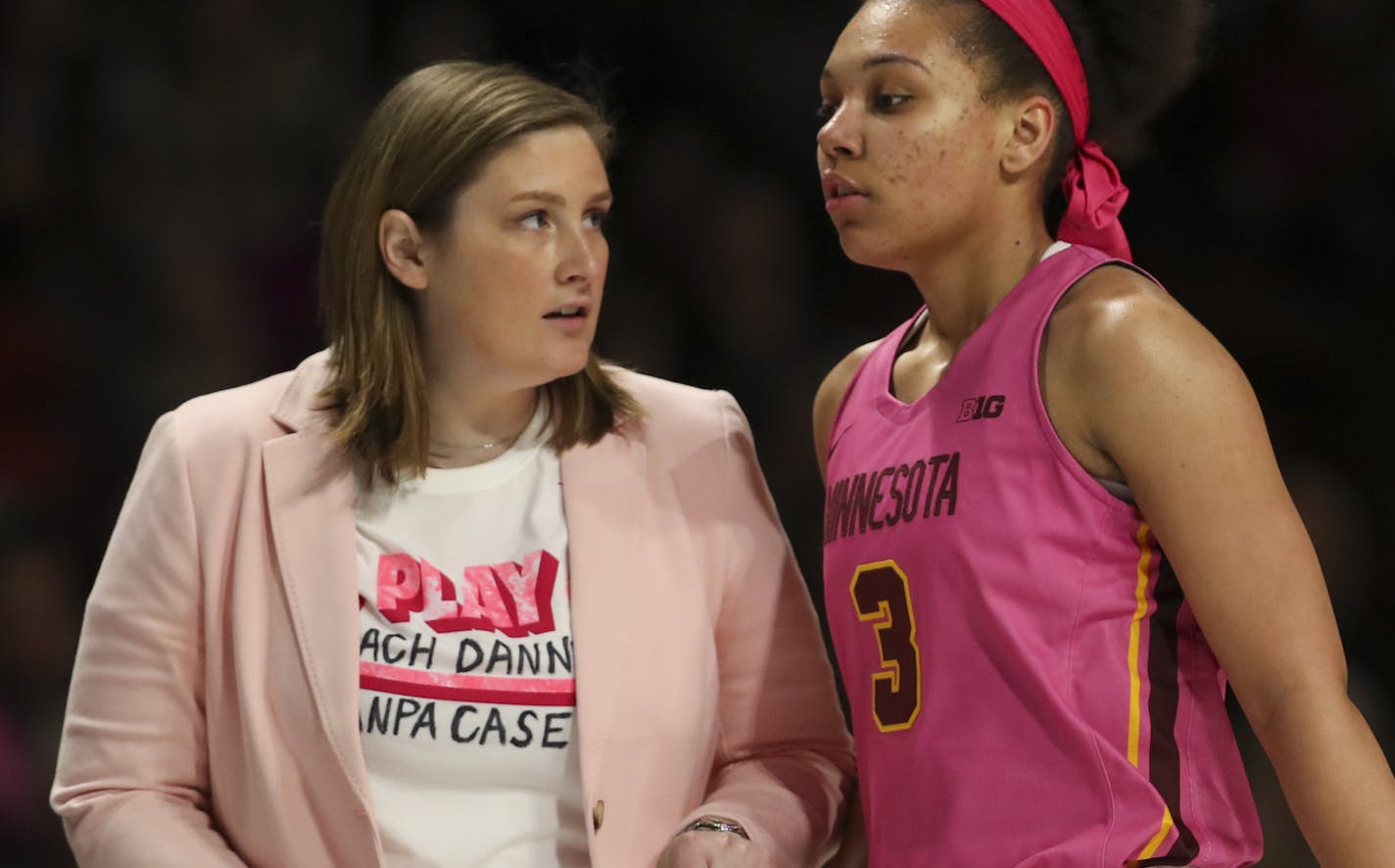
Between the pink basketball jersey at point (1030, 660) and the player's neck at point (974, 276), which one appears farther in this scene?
the player's neck at point (974, 276)

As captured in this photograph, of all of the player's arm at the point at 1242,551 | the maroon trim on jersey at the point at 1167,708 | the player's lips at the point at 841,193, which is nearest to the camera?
the player's arm at the point at 1242,551

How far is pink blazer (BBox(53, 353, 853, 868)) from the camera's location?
2334 mm

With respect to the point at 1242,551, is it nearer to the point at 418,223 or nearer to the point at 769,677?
the point at 769,677

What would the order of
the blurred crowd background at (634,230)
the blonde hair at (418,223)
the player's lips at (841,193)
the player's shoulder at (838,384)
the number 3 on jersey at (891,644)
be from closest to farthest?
the number 3 on jersey at (891,644) → the player's lips at (841,193) → the blonde hair at (418,223) → the player's shoulder at (838,384) → the blurred crowd background at (634,230)

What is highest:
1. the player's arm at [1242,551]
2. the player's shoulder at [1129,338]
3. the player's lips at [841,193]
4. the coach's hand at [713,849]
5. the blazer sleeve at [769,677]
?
the player's lips at [841,193]

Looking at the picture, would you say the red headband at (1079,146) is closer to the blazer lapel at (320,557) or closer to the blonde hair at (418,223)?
the blonde hair at (418,223)

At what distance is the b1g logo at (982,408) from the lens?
216cm

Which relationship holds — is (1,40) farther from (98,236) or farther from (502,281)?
(502,281)

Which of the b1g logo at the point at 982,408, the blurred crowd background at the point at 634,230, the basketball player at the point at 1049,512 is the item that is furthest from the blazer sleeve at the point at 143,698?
the blurred crowd background at the point at 634,230

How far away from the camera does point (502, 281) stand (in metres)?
2.45

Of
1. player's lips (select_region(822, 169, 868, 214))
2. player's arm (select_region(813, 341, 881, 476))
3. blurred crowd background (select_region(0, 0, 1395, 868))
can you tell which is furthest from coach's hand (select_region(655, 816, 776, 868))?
blurred crowd background (select_region(0, 0, 1395, 868))

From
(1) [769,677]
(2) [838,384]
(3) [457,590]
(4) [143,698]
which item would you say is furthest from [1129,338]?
(4) [143,698]

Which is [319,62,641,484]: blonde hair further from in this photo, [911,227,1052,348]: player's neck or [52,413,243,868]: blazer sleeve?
[911,227,1052,348]: player's neck

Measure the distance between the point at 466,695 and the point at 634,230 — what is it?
271 cm
